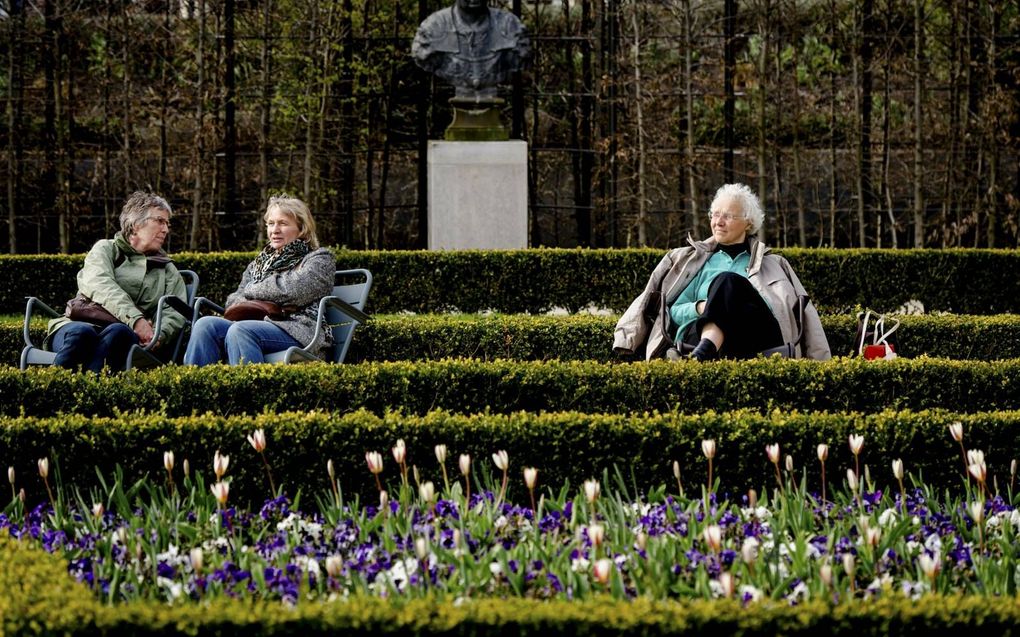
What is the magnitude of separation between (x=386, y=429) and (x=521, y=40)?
843cm

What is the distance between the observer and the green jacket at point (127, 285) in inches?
244

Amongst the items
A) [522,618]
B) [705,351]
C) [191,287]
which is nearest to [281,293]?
[191,287]

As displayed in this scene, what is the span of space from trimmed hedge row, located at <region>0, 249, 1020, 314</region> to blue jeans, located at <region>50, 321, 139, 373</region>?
12.7 ft

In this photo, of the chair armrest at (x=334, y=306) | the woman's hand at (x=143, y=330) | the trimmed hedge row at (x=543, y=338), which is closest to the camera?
the chair armrest at (x=334, y=306)

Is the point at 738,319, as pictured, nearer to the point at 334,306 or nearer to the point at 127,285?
the point at 334,306

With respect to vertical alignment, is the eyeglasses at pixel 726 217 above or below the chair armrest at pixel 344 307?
above

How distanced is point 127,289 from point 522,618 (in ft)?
14.3

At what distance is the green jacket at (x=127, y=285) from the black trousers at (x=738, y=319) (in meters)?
2.65

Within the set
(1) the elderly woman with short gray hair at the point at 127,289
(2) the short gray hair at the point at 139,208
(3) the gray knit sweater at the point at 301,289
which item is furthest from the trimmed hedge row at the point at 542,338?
(2) the short gray hair at the point at 139,208

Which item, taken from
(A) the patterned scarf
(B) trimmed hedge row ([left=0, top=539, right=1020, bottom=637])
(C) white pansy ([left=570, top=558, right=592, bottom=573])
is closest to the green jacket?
(A) the patterned scarf

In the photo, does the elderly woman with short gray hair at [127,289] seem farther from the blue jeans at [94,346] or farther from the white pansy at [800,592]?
the white pansy at [800,592]

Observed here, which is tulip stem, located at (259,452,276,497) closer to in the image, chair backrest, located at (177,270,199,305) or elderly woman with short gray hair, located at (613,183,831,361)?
elderly woman with short gray hair, located at (613,183,831,361)

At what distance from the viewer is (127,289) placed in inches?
251

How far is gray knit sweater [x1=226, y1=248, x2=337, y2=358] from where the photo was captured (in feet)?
20.2
